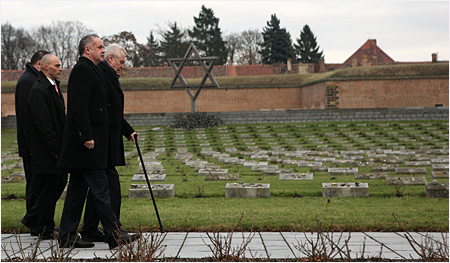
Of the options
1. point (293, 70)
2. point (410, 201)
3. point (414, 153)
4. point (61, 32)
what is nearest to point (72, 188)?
point (410, 201)

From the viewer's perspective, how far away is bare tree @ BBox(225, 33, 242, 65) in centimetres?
6481

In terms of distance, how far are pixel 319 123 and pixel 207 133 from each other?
547cm

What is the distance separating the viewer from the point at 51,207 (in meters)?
6.11

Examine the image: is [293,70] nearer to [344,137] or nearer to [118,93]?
[344,137]

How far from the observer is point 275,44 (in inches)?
2351

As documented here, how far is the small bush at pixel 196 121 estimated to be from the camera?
27.7 meters

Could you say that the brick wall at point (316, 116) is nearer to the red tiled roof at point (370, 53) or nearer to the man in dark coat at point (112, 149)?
the man in dark coat at point (112, 149)

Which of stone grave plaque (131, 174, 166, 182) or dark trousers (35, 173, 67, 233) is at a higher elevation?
dark trousers (35, 173, 67, 233)

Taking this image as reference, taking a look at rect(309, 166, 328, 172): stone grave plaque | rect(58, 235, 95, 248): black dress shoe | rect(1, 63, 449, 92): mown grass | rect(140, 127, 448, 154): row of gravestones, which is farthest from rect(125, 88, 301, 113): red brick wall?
rect(58, 235, 95, 248): black dress shoe

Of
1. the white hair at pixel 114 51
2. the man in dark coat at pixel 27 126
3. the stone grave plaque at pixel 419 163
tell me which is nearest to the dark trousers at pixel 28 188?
the man in dark coat at pixel 27 126

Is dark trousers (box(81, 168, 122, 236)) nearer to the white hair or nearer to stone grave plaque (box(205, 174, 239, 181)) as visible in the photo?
the white hair

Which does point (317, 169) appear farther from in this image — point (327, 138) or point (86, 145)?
point (327, 138)

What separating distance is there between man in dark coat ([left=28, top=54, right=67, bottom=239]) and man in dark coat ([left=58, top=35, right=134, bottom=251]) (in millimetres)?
564

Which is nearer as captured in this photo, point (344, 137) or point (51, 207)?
point (51, 207)
